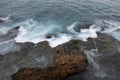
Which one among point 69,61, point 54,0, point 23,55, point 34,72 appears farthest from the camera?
point 54,0

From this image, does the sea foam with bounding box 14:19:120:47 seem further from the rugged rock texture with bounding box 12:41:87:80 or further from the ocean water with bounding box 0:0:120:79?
the rugged rock texture with bounding box 12:41:87:80

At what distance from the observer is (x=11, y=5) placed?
34188 mm

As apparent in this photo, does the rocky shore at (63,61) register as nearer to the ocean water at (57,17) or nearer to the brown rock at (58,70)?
the brown rock at (58,70)

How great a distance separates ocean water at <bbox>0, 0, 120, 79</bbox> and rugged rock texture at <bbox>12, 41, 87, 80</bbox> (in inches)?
108

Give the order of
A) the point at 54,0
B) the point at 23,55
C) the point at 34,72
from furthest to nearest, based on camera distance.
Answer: the point at 54,0, the point at 23,55, the point at 34,72

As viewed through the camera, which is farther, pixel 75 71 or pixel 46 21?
pixel 46 21

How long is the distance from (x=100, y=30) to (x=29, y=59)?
453 inches

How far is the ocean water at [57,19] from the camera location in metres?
24.8

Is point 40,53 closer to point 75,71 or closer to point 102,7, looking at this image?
point 75,71

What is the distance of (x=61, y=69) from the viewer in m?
18.5

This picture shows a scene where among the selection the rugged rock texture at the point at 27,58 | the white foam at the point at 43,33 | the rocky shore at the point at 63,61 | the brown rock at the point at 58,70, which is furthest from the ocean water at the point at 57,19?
the brown rock at the point at 58,70

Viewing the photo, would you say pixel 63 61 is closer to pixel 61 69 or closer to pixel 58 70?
pixel 61 69

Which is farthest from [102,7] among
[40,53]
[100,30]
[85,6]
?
[40,53]

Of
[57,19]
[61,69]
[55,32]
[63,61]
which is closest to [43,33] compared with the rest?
[55,32]
